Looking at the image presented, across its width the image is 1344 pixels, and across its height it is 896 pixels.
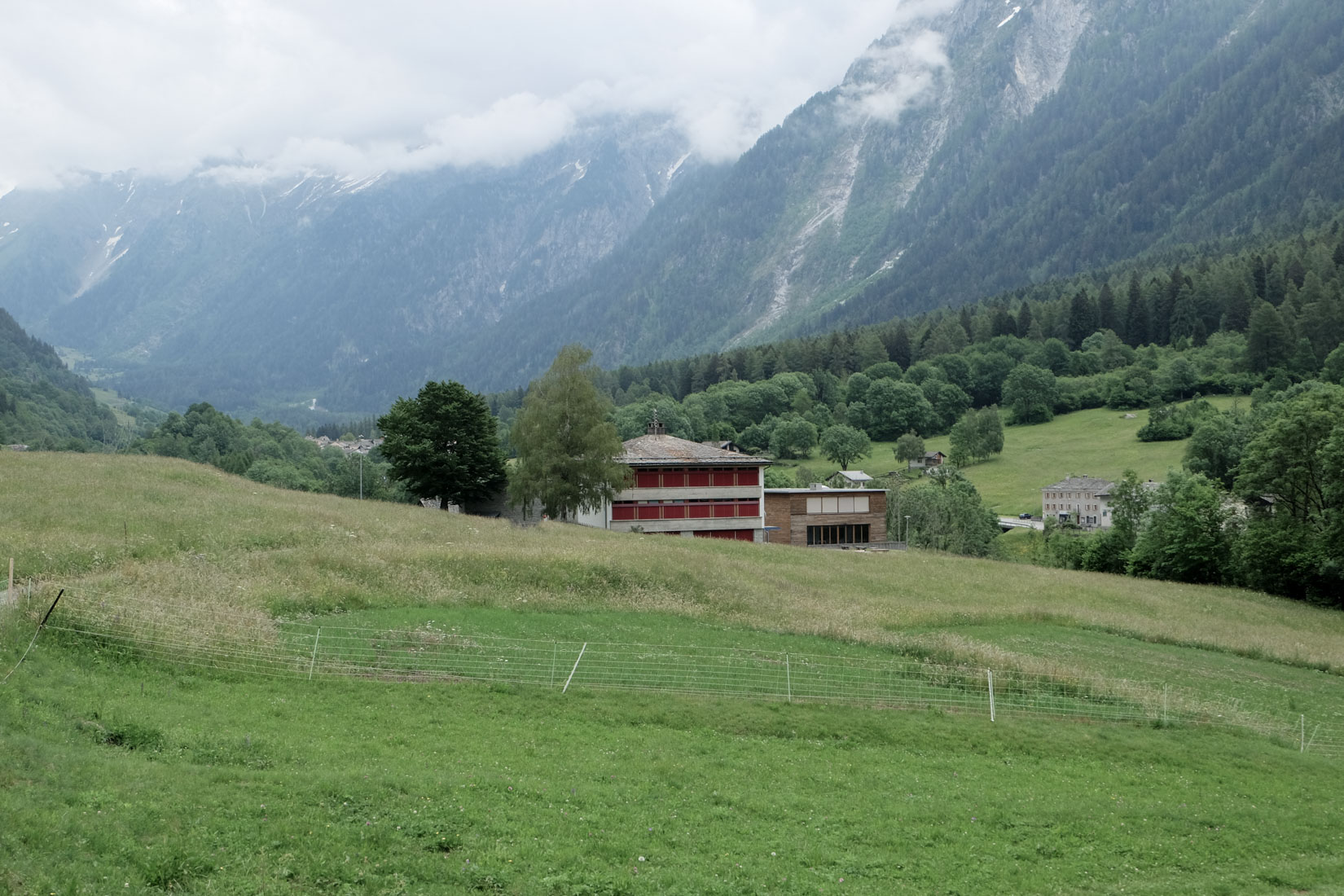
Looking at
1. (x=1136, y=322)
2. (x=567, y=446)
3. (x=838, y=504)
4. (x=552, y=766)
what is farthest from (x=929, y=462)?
(x=552, y=766)

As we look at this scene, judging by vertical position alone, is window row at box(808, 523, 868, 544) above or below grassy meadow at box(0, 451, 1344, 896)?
above

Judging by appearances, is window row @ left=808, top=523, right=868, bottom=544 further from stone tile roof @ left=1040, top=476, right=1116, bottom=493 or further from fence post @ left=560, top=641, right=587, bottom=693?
fence post @ left=560, top=641, right=587, bottom=693

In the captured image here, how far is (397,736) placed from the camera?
18.6 metres

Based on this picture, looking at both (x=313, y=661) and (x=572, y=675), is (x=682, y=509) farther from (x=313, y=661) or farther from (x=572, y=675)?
(x=313, y=661)

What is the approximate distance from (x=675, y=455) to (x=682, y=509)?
4446 millimetres

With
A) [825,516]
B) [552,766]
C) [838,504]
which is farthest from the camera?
[838,504]

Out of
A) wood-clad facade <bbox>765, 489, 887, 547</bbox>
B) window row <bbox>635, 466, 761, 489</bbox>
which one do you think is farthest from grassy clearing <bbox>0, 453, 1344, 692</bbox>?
wood-clad facade <bbox>765, 489, 887, 547</bbox>

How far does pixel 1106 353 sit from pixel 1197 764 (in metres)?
176

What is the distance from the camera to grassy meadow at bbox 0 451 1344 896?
13273 millimetres

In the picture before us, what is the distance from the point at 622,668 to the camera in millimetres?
26016

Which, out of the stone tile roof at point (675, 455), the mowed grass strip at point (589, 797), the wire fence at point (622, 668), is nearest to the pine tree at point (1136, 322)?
the stone tile roof at point (675, 455)

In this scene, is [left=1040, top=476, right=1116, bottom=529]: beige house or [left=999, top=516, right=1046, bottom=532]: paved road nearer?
[left=1040, top=476, right=1116, bottom=529]: beige house

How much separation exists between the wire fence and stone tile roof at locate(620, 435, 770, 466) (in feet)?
156

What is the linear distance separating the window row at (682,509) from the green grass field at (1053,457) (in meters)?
61.6
